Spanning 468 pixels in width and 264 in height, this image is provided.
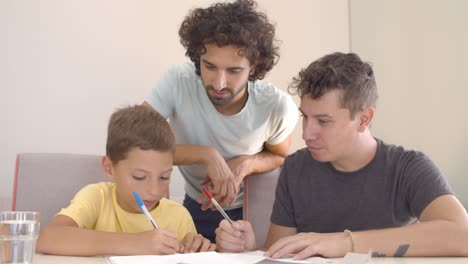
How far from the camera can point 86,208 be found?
5.26 ft

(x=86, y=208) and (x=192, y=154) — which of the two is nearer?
(x=86, y=208)

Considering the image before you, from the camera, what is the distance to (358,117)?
1.73 meters

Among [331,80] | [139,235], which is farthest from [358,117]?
[139,235]

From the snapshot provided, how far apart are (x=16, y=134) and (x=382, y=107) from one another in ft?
5.23

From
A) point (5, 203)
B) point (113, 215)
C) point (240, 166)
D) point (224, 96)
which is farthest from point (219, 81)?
point (5, 203)

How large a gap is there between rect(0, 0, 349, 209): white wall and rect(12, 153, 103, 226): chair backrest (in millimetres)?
685

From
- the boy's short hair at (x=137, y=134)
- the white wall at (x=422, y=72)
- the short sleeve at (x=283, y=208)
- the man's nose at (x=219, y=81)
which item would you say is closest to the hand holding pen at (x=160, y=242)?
the boy's short hair at (x=137, y=134)

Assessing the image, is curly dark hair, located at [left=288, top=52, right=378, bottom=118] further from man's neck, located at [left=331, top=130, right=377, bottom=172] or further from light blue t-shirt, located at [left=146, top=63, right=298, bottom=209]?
light blue t-shirt, located at [left=146, top=63, right=298, bottom=209]

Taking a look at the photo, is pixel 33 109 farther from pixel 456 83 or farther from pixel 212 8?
pixel 456 83

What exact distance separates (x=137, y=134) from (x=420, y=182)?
740mm

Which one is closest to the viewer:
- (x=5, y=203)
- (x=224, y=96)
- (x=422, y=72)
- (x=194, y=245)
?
(x=194, y=245)

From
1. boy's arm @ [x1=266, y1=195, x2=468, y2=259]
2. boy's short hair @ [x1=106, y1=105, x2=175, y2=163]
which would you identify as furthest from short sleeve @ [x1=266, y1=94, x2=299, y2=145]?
boy's arm @ [x1=266, y1=195, x2=468, y2=259]

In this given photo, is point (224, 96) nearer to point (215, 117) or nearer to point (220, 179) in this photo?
point (215, 117)

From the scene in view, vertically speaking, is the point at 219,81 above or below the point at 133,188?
above
